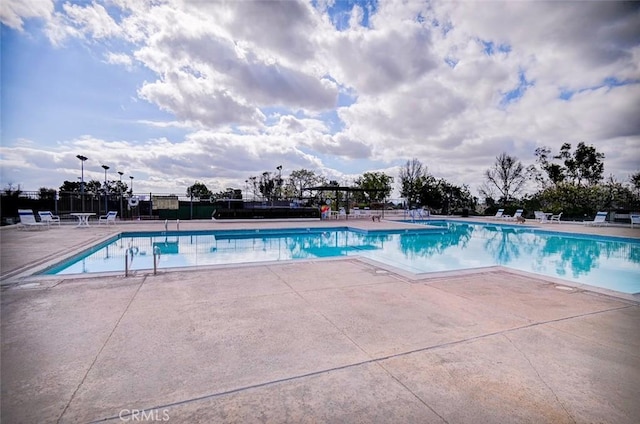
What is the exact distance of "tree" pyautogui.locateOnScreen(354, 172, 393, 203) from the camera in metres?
31.4

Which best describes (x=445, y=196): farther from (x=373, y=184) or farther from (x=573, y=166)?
(x=573, y=166)

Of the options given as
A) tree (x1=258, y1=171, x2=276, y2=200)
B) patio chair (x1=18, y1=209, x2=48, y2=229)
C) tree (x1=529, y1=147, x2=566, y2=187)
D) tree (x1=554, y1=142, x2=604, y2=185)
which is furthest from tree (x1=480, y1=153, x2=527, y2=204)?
patio chair (x1=18, y1=209, x2=48, y2=229)

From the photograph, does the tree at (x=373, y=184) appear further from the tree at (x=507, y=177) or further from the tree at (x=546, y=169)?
the tree at (x=546, y=169)

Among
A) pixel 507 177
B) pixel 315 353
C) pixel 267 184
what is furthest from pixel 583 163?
pixel 315 353

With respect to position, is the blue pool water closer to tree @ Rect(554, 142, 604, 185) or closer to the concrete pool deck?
the concrete pool deck

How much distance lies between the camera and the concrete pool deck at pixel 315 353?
1749 millimetres

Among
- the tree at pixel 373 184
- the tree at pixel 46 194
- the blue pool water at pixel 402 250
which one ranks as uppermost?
the tree at pixel 373 184

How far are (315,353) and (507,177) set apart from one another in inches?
1148

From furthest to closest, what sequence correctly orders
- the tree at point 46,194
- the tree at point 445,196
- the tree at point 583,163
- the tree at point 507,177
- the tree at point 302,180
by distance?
the tree at point 302,180
the tree at point 507,177
the tree at point 445,196
the tree at point 583,163
the tree at point 46,194

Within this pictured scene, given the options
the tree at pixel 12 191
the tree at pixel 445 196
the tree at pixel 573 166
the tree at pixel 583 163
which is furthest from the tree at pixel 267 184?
the tree at pixel 583 163

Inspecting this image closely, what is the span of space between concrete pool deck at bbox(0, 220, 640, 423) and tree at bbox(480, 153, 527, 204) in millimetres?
25696

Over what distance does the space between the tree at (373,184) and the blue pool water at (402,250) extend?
17015 mm

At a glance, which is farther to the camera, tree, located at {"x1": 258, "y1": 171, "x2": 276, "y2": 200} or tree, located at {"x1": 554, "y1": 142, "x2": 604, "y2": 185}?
tree, located at {"x1": 258, "y1": 171, "x2": 276, "y2": 200}

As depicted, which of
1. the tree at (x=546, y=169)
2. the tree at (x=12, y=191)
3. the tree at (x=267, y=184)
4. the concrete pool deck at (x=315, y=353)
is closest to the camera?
the concrete pool deck at (x=315, y=353)
